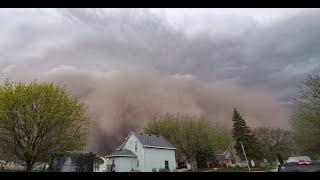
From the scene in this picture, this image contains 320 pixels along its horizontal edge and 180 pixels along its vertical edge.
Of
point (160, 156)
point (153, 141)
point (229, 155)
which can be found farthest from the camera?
point (229, 155)

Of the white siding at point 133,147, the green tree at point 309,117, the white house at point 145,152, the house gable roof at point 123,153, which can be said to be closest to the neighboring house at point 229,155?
the white house at point 145,152

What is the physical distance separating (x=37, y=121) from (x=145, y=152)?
34.7 feet

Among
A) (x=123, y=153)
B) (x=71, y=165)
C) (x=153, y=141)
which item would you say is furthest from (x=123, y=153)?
(x=71, y=165)

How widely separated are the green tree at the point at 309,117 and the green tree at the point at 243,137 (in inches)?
680

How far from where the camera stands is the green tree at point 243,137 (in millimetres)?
39531

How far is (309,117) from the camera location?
821 inches

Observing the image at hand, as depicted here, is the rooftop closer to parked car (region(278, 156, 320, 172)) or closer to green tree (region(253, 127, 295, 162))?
green tree (region(253, 127, 295, 162))

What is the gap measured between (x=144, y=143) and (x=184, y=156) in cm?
601

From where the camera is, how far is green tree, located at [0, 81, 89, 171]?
22.8 metres

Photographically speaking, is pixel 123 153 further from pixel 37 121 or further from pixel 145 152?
pixel 37 121

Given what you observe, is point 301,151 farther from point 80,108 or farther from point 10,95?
point 10,95

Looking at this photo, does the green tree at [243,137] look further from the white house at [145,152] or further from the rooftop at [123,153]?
the rooftop at [123,153]

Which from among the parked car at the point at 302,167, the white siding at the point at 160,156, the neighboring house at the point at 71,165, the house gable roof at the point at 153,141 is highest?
the house gable roof at the point at 153,141
